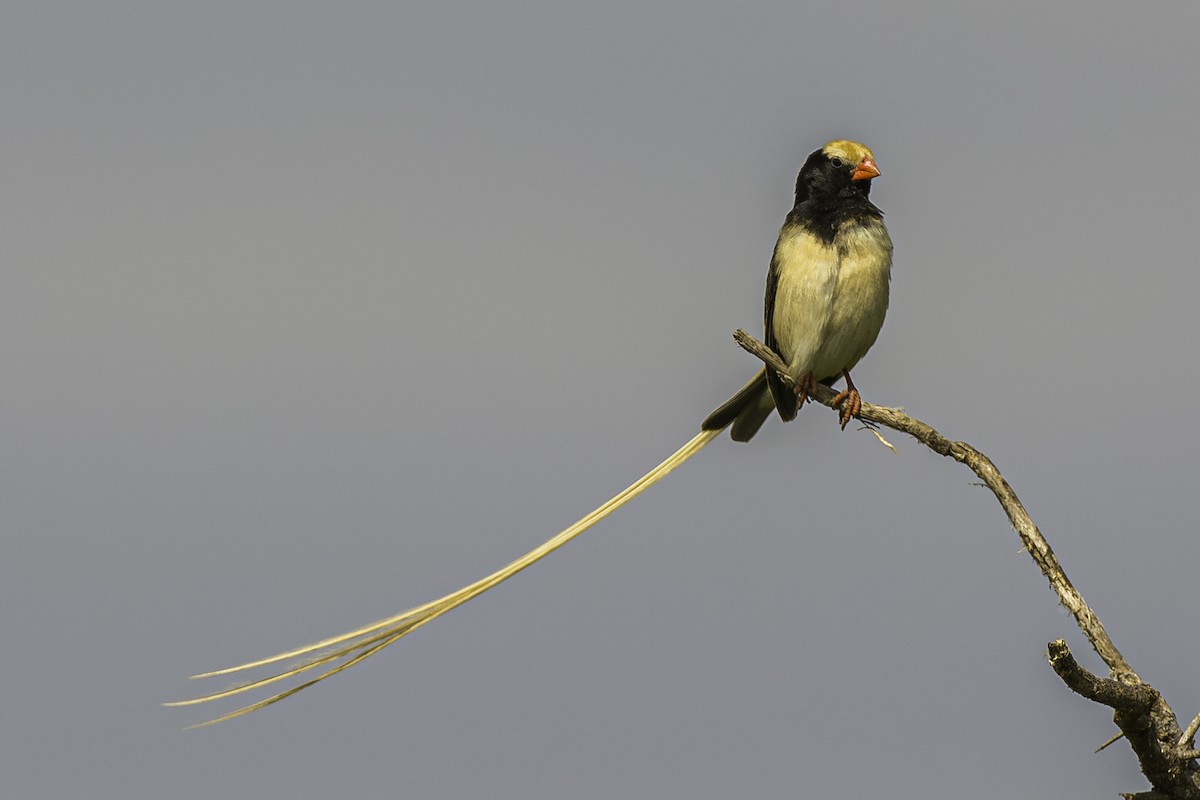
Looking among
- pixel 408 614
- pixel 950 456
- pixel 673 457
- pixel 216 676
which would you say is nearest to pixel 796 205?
pixel 673 457

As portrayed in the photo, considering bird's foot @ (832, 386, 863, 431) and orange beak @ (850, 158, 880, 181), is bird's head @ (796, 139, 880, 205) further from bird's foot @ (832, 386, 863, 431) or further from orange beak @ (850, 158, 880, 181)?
bird's foot @ (832, 386, 863, 431)

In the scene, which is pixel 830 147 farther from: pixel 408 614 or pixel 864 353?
pixel 408 614

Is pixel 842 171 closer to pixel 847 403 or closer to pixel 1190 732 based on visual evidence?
pixel 847 403

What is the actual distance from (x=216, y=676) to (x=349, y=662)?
0.47 metres

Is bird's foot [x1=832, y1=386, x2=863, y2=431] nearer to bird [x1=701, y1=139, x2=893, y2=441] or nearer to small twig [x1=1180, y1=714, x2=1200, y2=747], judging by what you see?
bird [x1=701, y1=139, x2=893, y2=441]

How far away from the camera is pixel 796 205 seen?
8516 millimetres

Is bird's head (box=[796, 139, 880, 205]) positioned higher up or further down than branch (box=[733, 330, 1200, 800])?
higher up

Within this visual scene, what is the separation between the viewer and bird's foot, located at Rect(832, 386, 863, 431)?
7.87 meters

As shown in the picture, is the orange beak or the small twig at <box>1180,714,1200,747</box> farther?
the orange beak

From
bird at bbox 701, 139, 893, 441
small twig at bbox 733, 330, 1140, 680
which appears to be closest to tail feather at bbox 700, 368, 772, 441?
bird at bbox 701, 139, 893, 441

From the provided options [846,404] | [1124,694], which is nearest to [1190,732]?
[1124,694]

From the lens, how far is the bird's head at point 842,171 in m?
8.24

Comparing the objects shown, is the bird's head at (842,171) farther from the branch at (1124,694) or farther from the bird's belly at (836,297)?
the branch at (1124,694)

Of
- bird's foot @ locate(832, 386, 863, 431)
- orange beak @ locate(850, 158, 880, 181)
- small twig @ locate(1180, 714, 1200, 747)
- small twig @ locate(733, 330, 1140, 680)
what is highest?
orange beak @ locate(850, 158, 880, 181)
